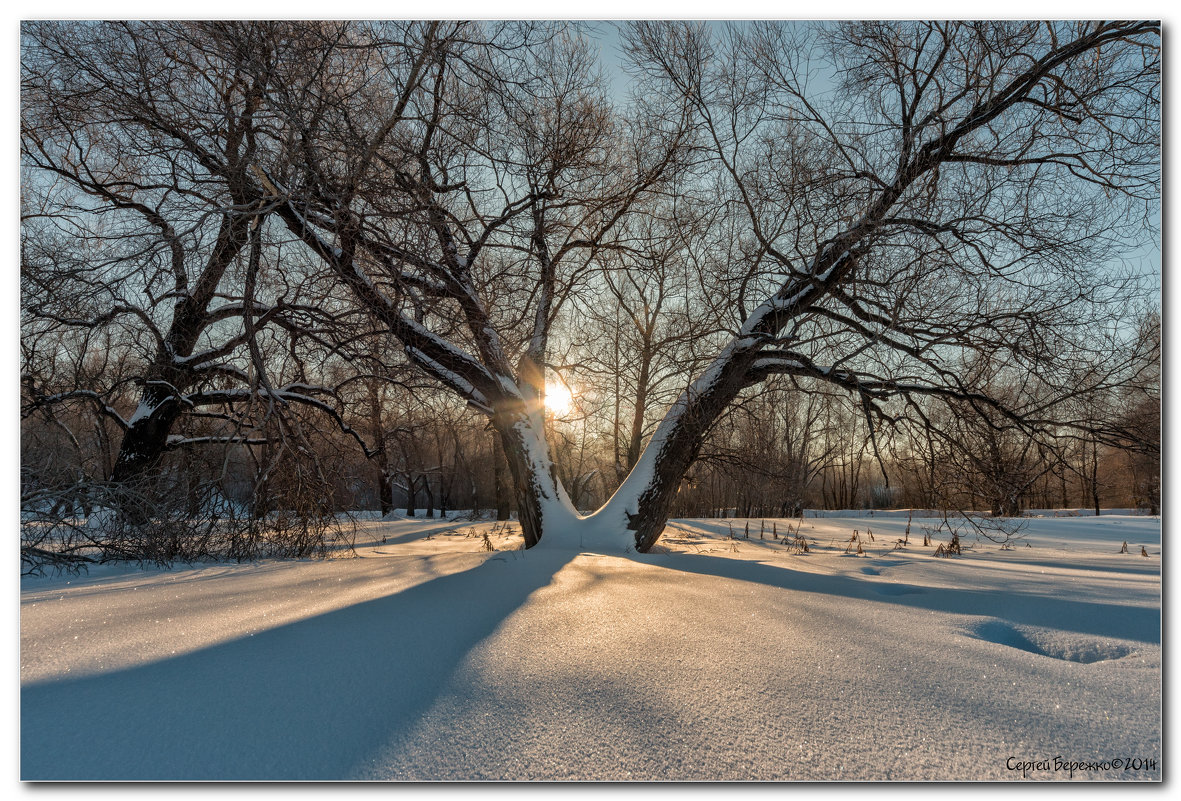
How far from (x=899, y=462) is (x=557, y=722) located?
15.5 ft

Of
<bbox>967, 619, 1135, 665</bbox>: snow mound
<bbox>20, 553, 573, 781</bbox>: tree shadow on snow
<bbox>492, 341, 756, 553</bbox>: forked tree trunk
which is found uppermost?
<bbox>492, 341, 756, 553</bbox>: forked tree trunk

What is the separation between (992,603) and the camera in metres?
2.37

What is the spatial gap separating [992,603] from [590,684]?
1.86m

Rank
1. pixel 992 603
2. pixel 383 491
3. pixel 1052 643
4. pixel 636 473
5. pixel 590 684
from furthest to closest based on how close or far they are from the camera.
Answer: pixel 383 491, pixel 636 473, pixel 992 603, pixel 1052 643, pixel 590 684

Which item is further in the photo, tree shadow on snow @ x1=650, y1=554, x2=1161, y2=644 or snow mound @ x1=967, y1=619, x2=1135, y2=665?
tree shadow on snow @ x1=650, y1=554, x2=1161, y2=644

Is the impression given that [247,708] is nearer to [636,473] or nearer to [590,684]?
[590,684]

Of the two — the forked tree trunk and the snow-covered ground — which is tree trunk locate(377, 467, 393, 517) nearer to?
the forked tree trunk

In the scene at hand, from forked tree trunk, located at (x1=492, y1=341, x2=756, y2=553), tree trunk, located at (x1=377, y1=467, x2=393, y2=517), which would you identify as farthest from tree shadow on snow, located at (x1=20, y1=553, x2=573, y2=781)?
tree trunk, located at (x1=377, y1=467, x2=393, y2=517)

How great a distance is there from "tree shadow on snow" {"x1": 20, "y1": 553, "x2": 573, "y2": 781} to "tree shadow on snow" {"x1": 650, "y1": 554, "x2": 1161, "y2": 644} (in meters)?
1.76

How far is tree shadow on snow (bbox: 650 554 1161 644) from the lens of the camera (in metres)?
2.01

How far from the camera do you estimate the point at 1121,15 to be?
2582 mm

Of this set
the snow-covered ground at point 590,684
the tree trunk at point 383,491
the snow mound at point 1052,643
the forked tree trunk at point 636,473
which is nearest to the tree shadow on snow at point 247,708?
the snow-covered ground at point 590,684

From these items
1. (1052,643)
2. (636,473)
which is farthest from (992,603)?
(636,473)

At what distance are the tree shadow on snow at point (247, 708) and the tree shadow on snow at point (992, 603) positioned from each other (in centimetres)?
176
